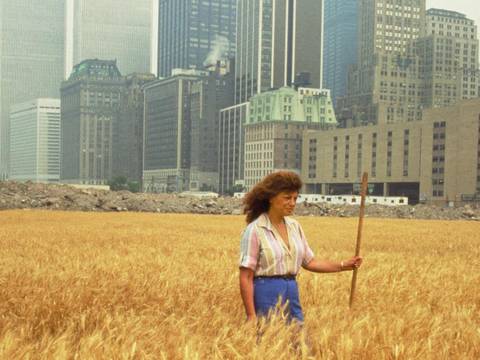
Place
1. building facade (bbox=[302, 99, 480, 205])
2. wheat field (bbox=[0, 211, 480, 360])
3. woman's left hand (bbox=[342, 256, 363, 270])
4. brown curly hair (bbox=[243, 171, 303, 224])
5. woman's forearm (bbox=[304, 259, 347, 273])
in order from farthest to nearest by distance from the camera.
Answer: building facade (bbox=[302, 99, 480, 205]) → woman's forearm (bbox=[304, 259, 347, 273]) → woman's left hand (bbox=[342, 256, 363, 270]) → brown curly hair (bbox=[243, 171, 303, 224]) → wheat field (bbox=[0, 211, 480, 360])

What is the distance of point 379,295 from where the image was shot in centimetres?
1117

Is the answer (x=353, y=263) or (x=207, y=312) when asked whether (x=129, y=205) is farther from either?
(x=353, y=263)

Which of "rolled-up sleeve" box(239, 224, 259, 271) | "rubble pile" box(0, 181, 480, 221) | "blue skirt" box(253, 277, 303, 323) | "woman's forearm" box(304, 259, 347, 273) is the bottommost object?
"rubble pile" box(0, 181, 480, 221)

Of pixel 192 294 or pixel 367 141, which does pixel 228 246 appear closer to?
pixel 192 294

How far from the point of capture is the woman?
7.84 metres

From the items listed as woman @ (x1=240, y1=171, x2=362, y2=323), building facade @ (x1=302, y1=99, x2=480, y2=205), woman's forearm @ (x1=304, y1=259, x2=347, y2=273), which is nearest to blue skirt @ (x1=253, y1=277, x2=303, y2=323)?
woman @ (x1=240, y1=171, x2=362, y2=323)

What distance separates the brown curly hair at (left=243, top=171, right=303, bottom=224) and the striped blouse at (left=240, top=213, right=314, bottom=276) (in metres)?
0.12

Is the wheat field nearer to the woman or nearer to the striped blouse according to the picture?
the woman

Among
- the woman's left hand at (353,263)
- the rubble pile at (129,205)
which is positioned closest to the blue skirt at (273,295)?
the woman's left hand at (353,263)

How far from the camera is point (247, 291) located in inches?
304

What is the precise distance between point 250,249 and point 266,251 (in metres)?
0.15

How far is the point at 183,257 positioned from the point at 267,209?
31.3ft

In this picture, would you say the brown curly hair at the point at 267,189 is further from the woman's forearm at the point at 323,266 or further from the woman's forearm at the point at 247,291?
the woman's forearm at the point at 323,266

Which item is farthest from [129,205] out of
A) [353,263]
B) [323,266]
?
[353,263]
